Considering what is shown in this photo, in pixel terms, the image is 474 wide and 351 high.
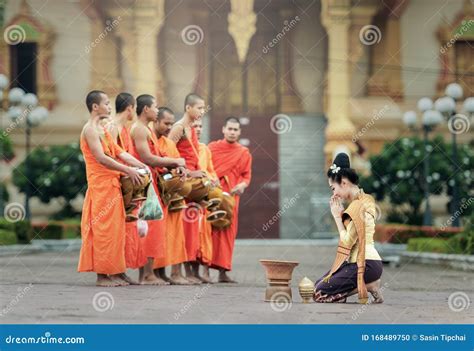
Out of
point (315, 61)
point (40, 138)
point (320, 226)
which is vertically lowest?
point (320, 226)

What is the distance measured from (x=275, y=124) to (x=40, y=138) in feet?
16.1

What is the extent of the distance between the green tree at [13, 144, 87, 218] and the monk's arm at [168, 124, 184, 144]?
1179 cm

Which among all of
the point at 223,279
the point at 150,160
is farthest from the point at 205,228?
the point at 150,160

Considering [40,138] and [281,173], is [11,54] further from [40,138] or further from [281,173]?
[281,173]

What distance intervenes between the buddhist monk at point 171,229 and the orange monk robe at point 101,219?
2.98 ft

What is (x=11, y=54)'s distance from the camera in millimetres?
25672

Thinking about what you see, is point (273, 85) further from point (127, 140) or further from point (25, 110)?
point (127, 140)

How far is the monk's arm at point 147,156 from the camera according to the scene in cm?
1129

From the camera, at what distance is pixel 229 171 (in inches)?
512

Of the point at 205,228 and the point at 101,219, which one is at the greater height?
the point at 101,219

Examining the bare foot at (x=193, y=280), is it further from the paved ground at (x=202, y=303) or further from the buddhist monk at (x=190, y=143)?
the paved ground at (x=202, y=303)

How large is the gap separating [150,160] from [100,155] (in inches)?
28.9

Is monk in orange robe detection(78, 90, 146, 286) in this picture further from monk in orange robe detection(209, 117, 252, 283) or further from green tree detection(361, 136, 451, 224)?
green tree detection(361, 136, 451, 224)

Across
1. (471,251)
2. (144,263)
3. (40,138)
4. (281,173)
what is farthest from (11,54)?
(144,263)
